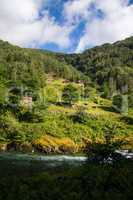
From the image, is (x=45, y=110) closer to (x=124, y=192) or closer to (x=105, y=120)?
(x=105, y=120)

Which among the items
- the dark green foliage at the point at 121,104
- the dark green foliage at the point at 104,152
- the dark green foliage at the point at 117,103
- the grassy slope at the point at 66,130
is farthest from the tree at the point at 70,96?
the dark green foliage at the point at 104,152

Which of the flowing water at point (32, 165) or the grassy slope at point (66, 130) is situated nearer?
the flowing water at point (32, 165)

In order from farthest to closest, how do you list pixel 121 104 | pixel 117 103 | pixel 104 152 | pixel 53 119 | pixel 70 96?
pixel 117 103, pixel 121 104, pixel 70 96, pixel 53 119, pixel 104 152

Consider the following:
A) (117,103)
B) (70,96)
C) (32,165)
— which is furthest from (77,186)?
(117,103)

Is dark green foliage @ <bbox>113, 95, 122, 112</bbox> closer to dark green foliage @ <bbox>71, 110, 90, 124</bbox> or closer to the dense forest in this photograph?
the dense forest

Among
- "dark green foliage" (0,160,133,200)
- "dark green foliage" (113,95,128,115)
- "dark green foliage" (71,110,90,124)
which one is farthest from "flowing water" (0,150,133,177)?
"dark green foliage" (113,95,128,115)

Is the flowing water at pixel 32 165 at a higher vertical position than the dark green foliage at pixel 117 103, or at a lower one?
lower

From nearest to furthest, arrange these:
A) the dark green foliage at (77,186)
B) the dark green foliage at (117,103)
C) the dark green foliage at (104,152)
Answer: the dark green foliage at (77,186)
the dark green foliage at (104,152)
the dark green foliage at (117,103)

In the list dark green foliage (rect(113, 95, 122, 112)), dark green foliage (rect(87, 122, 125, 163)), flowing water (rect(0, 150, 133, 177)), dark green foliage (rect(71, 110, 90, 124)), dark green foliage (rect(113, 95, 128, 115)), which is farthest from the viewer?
dark green foliage (rect(113, 95, 122, 112))

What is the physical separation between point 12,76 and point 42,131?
271ft

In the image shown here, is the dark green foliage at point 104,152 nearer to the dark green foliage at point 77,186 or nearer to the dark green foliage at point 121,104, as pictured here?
the dark green foliage at point 77,186

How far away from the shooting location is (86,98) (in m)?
181

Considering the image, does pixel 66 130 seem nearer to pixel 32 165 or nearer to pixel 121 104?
pixel 121 104

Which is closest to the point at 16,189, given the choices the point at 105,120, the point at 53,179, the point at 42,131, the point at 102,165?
the point at 53,179
